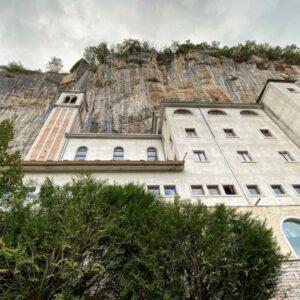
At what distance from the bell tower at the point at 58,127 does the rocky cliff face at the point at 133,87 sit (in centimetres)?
252

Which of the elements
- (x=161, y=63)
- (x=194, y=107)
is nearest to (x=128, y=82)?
(x=161, y=63)

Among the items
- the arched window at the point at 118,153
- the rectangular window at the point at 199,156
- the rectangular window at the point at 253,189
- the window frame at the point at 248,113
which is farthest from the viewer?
the window frame at the point at 248,113

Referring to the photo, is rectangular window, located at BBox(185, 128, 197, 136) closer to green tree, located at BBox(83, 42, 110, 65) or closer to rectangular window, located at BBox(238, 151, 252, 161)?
rectangular window, located at BBox(238, 151, 252, 161)

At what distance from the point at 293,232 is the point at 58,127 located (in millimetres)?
21819

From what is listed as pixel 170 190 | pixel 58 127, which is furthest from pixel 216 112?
pixel 58 127

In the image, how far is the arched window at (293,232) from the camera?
12462 millimetres

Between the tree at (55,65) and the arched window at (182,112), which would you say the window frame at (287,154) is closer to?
the arched window at (182,112)

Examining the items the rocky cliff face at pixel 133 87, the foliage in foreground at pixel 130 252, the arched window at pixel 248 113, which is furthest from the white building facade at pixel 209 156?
the rocky cliff face at pixel 133 87

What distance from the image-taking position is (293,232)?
1315cm

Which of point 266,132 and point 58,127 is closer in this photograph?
point 266,132

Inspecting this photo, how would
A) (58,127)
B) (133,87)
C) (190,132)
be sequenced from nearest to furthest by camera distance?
(190,132)
(58,127)
(133,87)

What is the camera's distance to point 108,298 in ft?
26.6

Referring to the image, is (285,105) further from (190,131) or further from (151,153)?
(151,153)

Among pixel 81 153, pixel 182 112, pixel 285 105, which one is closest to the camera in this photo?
pixel 81 153
